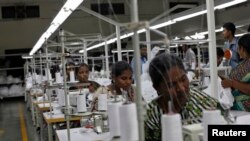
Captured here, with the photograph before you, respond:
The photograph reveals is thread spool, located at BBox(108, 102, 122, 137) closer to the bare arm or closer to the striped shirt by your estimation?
the striped shirt

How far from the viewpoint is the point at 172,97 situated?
1612 millimetres

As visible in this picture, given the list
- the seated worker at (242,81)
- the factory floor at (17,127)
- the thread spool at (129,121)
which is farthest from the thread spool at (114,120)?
the factory floor at (17,127)

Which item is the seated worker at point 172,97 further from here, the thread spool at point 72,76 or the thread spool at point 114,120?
the thread spool at point 72,76

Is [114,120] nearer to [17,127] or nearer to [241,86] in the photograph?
[241,86]

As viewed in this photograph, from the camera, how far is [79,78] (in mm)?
4691

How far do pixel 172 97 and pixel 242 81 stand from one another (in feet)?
4.97

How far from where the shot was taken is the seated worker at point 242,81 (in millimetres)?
2893

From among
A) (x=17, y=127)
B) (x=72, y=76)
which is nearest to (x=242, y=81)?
(x=72, y=76)

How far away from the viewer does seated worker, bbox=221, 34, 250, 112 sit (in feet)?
9.49

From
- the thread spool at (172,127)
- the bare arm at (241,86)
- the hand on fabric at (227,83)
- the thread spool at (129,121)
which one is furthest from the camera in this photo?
the hand on fabric at (227,83)

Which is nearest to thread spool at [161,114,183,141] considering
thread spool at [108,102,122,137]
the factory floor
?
thread spool at [108,102,122,137]

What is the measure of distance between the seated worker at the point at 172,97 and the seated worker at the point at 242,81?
111 centimetres

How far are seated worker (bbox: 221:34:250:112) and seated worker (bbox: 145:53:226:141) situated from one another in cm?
111

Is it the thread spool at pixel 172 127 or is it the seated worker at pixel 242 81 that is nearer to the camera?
the thread spool at pixel 172 127
